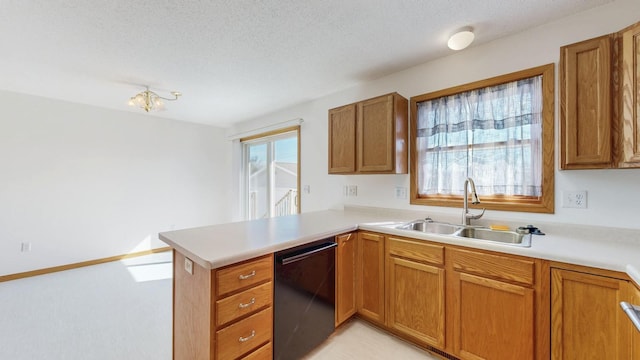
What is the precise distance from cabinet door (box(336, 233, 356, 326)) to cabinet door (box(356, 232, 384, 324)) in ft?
0.18

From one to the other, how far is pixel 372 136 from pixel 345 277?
1323 millimetres

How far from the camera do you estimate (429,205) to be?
7.66ft

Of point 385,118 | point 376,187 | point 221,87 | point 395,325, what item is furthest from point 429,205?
point 221,87

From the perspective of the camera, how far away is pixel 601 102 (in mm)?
1407

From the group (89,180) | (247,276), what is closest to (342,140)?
(247,276)

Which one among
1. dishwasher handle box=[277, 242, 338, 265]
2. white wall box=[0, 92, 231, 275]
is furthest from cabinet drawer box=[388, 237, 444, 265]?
white wall box=[0, 92, 231, 275]

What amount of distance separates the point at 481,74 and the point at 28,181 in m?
5.42

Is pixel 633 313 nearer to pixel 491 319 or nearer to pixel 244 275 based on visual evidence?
pixel 491 319

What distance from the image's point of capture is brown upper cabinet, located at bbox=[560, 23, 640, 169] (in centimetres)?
129

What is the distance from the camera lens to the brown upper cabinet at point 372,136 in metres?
2.28

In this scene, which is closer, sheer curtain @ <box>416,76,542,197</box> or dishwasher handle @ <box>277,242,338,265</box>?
dishwasher handle @ <box>277,242,338,265</box>

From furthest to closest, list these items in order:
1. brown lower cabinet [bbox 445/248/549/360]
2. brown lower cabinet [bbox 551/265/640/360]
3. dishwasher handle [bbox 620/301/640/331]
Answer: brown lower cabinet [bbox 445/248/549/360], brown lower cabinet [bbox 551/265/640/360], dishwasher handle [bbox 620/301/640/331]

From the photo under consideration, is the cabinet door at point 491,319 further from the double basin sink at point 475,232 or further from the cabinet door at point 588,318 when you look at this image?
the double basin sink at point 475,232

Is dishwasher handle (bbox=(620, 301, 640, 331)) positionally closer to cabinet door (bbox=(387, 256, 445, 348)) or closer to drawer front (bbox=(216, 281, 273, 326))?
cabinet door (bbox=(387, 256, 445, 348))
